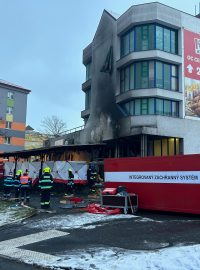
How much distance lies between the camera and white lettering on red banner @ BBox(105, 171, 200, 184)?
43.7 ft

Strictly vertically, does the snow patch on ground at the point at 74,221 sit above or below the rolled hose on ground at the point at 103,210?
below

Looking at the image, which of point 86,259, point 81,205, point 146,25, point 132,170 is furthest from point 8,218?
point 146,25

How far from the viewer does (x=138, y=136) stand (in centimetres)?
3472

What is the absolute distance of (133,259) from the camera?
723 cm

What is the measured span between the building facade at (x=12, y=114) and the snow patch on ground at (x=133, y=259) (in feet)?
193

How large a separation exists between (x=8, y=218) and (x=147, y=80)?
81.2 feet

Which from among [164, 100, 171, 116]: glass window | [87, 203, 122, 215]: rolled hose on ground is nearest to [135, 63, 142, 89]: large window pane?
[164, 100, 171, 116]: glass window

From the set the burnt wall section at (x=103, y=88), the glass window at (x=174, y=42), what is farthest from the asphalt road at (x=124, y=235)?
the glass window at (x=174, y=42)

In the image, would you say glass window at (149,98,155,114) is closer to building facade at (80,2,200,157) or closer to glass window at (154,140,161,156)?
building facade at (80,2,200,157)

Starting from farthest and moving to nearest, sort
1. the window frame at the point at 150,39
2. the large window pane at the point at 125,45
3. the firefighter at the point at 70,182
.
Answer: the large window pane at the point at 125,45
the window frame at the point at 150,39
the firefighter at the point at 70,182

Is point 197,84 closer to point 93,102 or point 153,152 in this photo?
point 153,152

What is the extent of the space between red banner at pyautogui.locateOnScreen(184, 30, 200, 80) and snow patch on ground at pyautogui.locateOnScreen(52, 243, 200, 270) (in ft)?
102

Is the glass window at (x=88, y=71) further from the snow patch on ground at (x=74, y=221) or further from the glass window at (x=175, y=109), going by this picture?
the snow patch on ground at (x=74, y=221)

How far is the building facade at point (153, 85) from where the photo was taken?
3472cm
